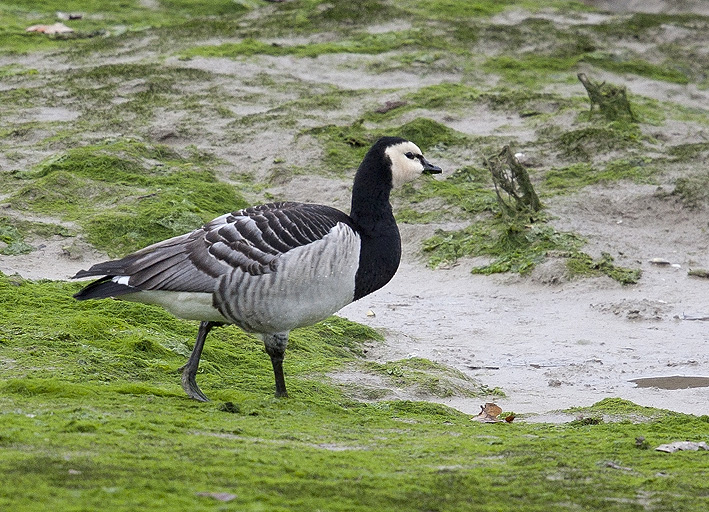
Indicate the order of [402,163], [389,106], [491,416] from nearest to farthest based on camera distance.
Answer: [491,416] < [402,163] < [389,106]

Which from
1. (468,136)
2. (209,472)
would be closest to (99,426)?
(209,472)

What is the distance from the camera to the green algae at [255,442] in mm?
4125

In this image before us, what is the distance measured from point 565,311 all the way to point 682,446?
17.5ft

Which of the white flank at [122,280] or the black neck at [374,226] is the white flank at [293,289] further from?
the white flank at [122,280]

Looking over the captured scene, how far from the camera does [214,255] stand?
6684mm

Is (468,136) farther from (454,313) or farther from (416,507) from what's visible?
(416,507)

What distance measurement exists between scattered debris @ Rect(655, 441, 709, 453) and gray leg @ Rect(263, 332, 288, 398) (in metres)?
2.54

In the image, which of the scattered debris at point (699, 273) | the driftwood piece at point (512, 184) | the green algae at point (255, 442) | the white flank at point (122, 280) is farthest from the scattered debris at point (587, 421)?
the driftwood piece at point (512, 184)

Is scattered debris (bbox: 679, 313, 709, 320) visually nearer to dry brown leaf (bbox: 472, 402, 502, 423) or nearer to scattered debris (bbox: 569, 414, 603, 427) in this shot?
dry brown leaf (bbox: 472, 402, 502, 423)

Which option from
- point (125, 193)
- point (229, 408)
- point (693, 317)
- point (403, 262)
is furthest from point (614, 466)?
point (125, 193)

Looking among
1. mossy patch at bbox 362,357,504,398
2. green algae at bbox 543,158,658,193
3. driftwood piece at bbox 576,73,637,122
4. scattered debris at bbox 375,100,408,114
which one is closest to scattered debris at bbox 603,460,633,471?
mossy patch at bbox 362,357,504,398

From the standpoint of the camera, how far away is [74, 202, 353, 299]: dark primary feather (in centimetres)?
657

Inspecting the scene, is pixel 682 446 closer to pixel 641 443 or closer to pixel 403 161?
pixel 641 443

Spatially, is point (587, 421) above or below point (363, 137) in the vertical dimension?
above
